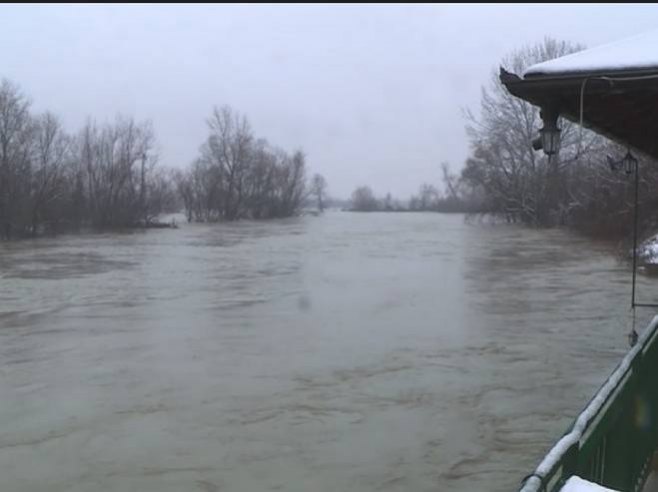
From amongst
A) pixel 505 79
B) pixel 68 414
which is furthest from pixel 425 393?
pixel 505 79

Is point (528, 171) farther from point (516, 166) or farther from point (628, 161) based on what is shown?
point (628, 161)

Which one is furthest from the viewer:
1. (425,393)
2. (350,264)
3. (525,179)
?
A: (525,179)

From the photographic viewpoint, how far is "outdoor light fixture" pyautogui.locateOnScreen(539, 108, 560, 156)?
17.5 ft

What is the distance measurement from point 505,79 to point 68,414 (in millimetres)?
6046

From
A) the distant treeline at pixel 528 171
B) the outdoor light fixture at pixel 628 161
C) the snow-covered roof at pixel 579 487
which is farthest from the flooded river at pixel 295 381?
the distant treeline at pixel 528 171

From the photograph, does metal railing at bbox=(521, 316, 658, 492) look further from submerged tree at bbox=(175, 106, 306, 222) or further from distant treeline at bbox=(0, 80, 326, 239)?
submerged tree at bbox=(175, 106, 306, 222)

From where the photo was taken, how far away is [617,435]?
4.10m

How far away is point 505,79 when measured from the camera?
493cm

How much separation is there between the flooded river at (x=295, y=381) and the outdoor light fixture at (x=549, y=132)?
9.30 feet

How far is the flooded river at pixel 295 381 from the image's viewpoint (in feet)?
22.1

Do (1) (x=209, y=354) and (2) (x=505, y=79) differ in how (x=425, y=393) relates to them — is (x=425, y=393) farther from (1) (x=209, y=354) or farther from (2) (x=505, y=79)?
(2) (x=505, y=79)

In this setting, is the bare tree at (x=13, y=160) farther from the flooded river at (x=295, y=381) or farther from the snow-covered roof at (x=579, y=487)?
the snow-covered roof at (x=579, y=487)

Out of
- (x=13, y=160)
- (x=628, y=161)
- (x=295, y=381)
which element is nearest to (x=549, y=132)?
(x=628, y=161)

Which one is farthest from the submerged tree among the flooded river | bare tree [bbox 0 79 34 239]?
the flooded river
